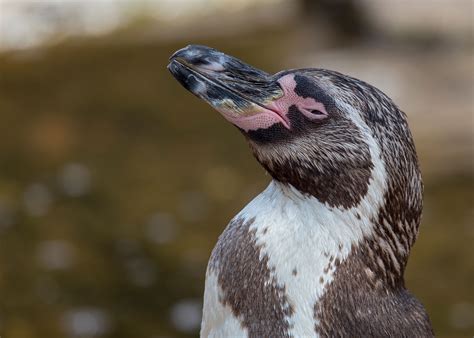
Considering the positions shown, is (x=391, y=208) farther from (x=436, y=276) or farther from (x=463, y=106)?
(x=463, y=106)

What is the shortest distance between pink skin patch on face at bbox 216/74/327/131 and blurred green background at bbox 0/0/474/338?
2.35m

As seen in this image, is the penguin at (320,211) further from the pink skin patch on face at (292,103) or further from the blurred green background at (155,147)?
the blurred green background at (155,147)

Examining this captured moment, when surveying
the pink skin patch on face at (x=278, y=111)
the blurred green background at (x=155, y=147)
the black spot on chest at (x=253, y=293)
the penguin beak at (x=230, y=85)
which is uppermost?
the penguin beak at (x=230, y=85)

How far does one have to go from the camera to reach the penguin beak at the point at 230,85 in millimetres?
1995

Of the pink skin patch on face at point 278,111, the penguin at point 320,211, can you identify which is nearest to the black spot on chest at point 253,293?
the penguin at point 320,211

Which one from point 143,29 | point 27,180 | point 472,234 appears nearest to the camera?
point 472,234

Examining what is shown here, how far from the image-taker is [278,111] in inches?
78.4

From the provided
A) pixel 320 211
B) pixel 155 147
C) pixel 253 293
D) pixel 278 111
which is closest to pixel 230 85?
pixel 278 111

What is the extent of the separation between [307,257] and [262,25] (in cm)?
688

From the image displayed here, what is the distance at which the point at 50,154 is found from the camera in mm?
5938

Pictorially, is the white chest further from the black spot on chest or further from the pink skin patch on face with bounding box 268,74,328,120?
the pink skin patch on face with bounding box 268,74,328,120

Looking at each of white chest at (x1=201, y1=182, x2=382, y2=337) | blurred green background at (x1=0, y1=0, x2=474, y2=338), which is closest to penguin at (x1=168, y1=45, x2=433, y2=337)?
white chest at (x1=201, y1=182, x2=382, y2=337)

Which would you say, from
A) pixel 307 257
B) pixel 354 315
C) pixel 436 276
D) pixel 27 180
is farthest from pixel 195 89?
pixel 27 180

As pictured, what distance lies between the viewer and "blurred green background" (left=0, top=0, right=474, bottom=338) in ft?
14.8
